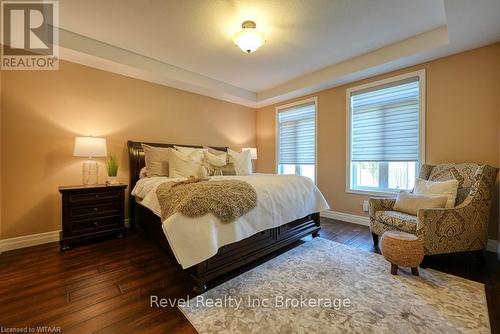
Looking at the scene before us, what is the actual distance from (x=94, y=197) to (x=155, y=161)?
884 mm

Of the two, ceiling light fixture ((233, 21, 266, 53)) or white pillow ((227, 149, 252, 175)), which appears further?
white pillow ((227, 149, 252, 175))

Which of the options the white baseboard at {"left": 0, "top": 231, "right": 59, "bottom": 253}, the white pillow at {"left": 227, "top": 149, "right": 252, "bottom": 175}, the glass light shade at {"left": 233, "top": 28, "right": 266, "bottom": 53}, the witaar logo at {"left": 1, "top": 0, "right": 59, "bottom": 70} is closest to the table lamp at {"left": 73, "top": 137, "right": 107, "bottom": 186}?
the white baseboard at {"left": 0, "top": 231, "right": 59, "bottom": 253}

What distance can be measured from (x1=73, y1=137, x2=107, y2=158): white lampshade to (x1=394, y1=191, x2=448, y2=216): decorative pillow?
378 centimetres

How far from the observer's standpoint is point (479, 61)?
2.61m

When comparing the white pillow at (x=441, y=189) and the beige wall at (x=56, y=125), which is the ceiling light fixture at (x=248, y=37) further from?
the white pillow at (x=441, y=189)

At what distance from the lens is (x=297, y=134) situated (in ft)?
15.3

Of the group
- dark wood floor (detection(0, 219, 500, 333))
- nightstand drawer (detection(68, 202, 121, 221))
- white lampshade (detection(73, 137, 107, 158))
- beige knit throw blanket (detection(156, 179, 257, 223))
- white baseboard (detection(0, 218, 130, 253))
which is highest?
white lampshade (detection(73, 137, 107, 158))

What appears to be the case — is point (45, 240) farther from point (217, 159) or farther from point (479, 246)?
point (479, 246)

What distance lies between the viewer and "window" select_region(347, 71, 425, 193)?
10.2ft

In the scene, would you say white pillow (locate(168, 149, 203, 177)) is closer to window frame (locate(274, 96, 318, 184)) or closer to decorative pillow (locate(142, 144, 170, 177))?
decorative pillow (locate(142, 144, 170, 177))

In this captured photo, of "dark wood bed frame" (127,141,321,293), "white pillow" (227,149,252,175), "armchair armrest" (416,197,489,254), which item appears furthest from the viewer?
"white pillow" (227,149,252,175)

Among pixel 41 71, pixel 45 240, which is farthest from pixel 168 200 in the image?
pixel 41 71

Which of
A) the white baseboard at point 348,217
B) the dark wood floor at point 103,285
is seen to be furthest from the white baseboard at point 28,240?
the white baseboard at point 348,217

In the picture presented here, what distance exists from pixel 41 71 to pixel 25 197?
5.28 ft
